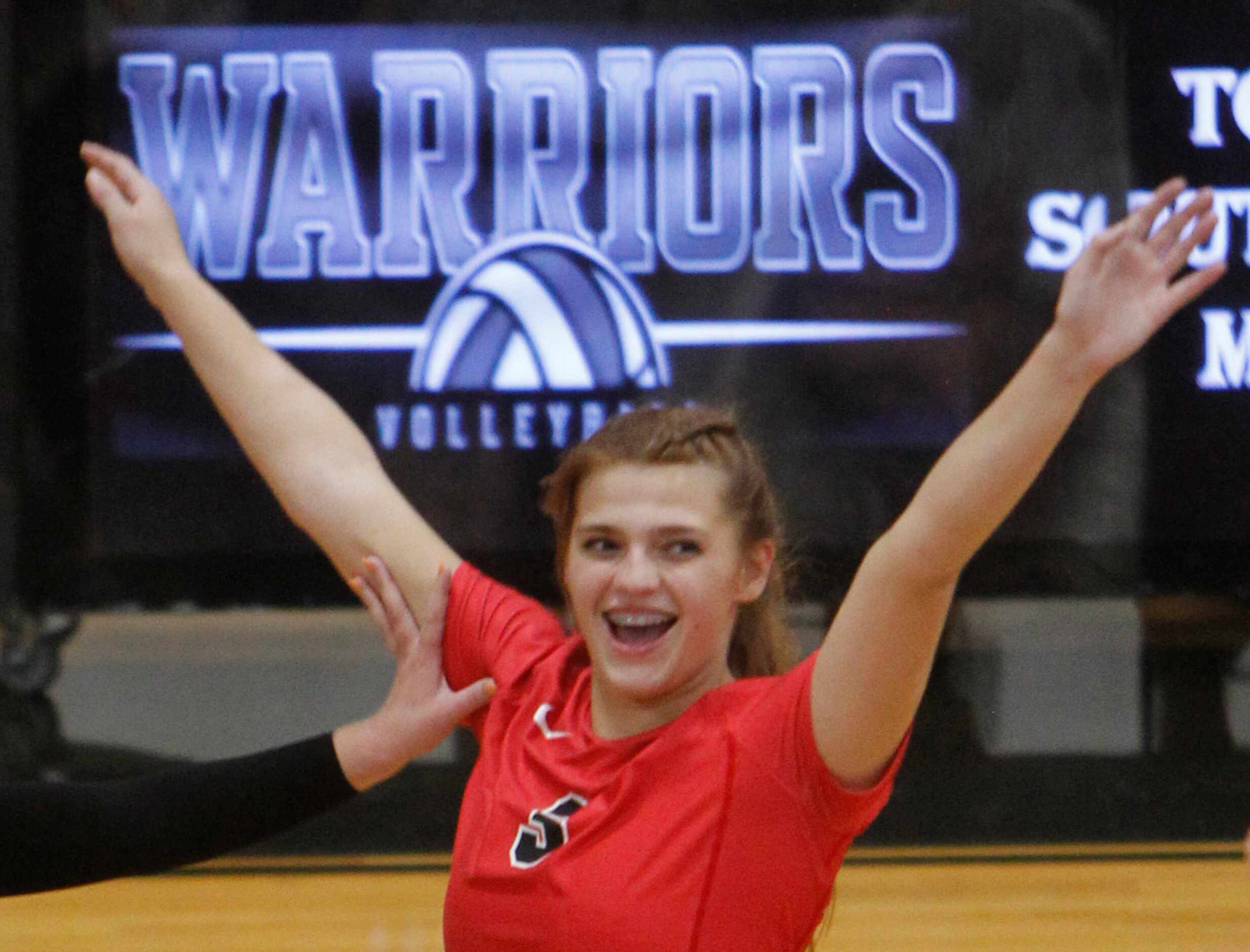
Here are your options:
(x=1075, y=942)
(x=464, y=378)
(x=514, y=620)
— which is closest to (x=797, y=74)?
(x=464, y=378)

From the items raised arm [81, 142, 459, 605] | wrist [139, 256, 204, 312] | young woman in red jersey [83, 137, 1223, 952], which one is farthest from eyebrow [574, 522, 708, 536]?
wrist [139, 256, 204, 312]

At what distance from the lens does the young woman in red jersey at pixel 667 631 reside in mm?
1343

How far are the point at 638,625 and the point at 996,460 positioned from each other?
1.68ft

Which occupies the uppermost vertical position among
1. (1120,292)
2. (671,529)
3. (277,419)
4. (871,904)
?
(1120,292)

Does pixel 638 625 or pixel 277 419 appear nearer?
pixel 638 625

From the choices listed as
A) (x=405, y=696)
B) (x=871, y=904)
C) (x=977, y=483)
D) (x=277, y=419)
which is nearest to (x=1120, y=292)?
(x=977, y=483)

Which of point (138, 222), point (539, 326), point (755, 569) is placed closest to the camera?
point (755, 569)

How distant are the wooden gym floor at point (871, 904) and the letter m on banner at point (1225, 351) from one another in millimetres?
1196

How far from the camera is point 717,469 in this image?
1.76 meters

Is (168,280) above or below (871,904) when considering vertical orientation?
above

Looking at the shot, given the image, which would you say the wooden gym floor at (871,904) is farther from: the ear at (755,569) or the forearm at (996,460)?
the forearm at (996,460)

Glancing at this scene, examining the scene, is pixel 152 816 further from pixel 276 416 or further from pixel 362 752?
pixel 276 416

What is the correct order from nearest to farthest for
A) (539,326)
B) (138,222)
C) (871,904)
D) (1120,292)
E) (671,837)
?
(1120,292) < (671,837) < (138,222) < (871,904) < (539,326)

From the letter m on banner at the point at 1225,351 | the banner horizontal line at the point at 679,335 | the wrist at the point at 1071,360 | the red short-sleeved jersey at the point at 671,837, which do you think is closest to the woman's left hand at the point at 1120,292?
the wrist at the point at 1071,360
